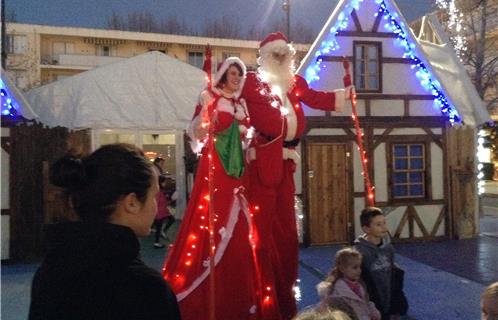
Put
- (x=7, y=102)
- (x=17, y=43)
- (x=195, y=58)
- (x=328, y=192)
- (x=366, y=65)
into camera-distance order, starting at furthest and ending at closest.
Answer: (x=195, y=58), (x=17, y=43), (x=366, y=65), (x=328, y=192), (x=7, y=102)

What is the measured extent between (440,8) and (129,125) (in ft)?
42.7

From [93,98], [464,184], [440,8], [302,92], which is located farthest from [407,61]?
[440,8]

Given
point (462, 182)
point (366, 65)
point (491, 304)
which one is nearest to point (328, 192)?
point (366, 65)

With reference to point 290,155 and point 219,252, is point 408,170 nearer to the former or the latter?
point 290,155

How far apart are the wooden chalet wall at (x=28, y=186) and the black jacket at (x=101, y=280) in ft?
26.6

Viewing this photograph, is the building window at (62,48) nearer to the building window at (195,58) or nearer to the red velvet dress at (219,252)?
the building window at (195,58)

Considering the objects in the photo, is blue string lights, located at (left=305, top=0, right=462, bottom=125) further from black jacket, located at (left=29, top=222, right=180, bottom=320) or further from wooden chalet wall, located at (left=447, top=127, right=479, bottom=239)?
black jacket, located at (left=29, top=222, right=180, bottom=320)

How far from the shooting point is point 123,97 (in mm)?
13000

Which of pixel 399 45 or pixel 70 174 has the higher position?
pixel 399 45

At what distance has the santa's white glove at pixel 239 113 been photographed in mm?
4824

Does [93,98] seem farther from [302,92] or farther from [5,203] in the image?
Answer: [302,92]

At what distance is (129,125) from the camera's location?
12.9 m

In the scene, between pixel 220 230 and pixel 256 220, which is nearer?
pixel 220 230

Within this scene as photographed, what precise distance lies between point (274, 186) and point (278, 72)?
113 cm
